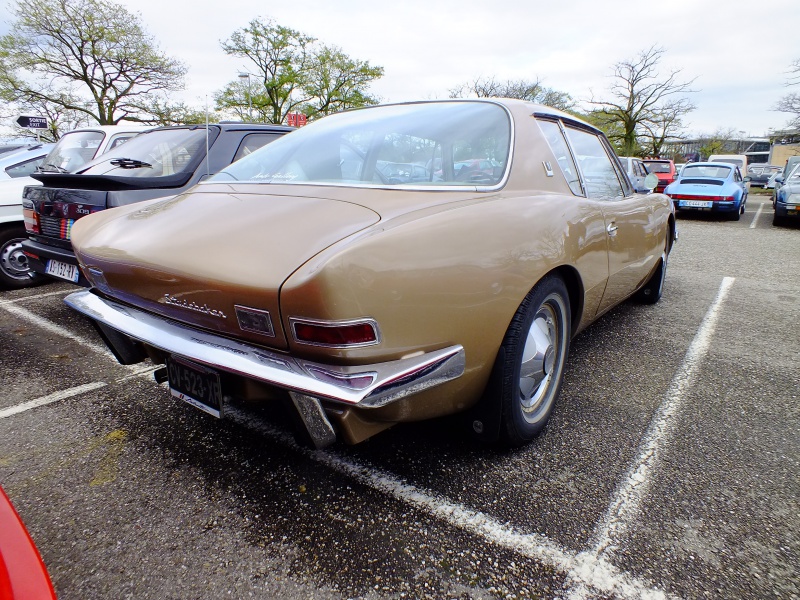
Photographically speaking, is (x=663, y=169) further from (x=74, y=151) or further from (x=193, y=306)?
(x=193, y=306)

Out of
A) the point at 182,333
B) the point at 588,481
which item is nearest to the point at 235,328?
the point at 182,333

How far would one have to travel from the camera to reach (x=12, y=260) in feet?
15.1

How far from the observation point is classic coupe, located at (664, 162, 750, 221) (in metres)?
11.2

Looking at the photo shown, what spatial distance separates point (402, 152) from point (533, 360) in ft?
3.39

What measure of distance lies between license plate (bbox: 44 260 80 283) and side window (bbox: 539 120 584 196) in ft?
10.2

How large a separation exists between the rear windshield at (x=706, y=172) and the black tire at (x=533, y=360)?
12960 millimetres

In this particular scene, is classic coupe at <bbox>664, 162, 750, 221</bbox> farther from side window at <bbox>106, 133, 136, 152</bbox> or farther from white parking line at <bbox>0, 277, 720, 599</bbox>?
side window at <bbox>106, 133, 136, 152</bbox>

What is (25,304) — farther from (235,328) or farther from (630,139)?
(630,139)

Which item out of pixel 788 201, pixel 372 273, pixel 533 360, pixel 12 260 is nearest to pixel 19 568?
pixel 372 273

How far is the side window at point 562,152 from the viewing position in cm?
230

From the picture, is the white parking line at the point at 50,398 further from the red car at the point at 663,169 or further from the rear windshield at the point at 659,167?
the rear windshield at the point at 659,167

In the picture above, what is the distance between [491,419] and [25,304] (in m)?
4.35

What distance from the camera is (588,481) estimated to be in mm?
1804

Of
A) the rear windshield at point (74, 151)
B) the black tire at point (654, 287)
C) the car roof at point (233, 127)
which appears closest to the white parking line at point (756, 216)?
the black tire at point (654, 287)
